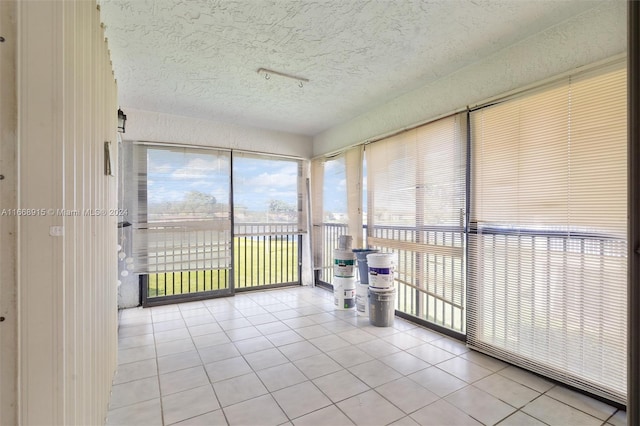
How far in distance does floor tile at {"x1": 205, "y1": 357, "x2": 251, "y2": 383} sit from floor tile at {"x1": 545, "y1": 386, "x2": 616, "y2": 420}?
2328 millimetres

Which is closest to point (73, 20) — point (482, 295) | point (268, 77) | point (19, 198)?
point (19, 198)

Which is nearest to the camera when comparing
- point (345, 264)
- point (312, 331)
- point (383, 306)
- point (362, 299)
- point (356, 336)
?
point (356, 336)

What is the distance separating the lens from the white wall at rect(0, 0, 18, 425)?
2.70 ft

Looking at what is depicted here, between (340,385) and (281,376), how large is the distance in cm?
48

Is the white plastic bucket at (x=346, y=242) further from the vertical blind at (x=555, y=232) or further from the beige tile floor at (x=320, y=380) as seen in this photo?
the vertical blind at (x=555, y=232)

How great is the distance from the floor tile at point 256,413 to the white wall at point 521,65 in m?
3.00

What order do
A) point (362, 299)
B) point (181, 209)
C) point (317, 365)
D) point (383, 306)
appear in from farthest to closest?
point (181, 209) < point (362, 299) < point (383, 306) < point (317, 365)

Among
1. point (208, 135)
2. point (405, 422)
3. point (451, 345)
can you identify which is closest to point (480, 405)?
point (405, 422)

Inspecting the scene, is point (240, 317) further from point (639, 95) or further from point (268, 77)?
point (639, 95)

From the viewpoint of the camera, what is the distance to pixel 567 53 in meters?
2.14

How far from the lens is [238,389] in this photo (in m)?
2.19

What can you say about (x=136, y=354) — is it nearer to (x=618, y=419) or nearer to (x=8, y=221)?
(x=8, y=221)

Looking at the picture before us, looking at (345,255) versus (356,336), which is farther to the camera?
(345,255)

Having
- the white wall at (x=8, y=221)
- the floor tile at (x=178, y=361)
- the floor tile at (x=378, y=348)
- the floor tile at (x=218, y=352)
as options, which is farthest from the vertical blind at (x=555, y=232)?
the white wall at (x=8, y=221)
